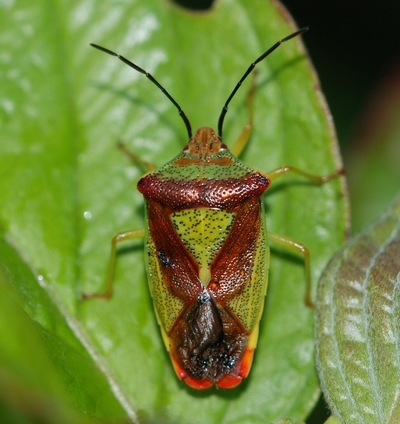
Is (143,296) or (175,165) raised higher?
(175,165)

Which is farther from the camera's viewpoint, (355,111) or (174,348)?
(355,111)

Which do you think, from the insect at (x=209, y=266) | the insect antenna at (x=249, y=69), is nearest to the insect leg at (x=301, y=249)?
the insect at (x=209, y=266)

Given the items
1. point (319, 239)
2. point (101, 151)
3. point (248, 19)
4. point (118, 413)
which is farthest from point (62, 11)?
point (118, 413)

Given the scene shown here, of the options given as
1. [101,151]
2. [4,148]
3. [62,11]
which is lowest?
[101,151]

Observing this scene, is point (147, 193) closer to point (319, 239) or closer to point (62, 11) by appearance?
point (319, 239)

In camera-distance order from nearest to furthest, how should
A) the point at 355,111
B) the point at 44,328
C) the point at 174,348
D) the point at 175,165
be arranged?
the point at 44,328
the point at 174,348
the point at 175,165
the point at 355,111

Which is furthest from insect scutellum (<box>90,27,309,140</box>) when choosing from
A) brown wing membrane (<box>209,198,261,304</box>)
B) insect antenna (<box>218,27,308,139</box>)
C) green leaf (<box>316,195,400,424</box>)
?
green leaf (<box>316,195,400,424</box>)

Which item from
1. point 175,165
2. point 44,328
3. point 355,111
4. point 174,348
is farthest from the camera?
point 355,111

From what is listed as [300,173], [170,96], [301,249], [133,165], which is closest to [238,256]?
[301,249]

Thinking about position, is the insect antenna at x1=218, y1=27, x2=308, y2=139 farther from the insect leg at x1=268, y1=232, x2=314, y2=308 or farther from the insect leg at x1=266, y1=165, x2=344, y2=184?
the insect leg at x1=268, y1=232, x2=314, y2=308
